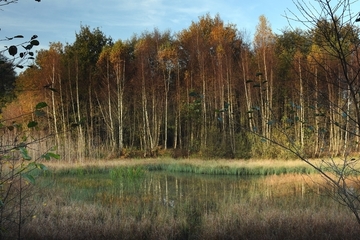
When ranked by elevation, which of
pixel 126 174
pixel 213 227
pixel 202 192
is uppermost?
pixel 213 227

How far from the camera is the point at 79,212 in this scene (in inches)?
248

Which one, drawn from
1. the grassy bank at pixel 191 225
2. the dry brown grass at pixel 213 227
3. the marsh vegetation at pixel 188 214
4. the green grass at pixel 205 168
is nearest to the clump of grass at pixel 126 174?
the green grass at pixel 205 168

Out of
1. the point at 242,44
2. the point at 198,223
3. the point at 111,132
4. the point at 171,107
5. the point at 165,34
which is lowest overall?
the point at 198,223

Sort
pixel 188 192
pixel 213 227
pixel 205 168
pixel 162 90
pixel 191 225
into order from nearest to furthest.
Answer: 1. pixel 213 227
2. pixel 191 225
3. pixel 188 192
4. pixel 205 168
5. pixel 162 90

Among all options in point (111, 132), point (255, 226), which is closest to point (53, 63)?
point (111, 132)

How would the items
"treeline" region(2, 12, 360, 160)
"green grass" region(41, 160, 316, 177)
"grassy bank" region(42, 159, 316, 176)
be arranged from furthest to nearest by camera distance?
"treeline" region(2, 12, 360, 160), "grassy bank" region(42, 159, 316, 176), "green grass" region(41, 160, 316, 177)

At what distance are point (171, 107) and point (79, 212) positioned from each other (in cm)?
1992

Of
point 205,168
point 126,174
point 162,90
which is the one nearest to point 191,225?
point 126,174

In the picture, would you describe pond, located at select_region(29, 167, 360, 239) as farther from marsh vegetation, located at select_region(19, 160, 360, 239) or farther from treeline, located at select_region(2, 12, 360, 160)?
treeline, located at select_region(2, 12, 360, 160)

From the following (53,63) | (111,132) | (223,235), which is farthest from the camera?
(111,132)

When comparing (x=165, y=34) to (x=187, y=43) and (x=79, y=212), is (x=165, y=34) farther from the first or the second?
(x=79, y=212)

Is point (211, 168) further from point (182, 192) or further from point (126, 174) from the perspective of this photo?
point (182, 192)

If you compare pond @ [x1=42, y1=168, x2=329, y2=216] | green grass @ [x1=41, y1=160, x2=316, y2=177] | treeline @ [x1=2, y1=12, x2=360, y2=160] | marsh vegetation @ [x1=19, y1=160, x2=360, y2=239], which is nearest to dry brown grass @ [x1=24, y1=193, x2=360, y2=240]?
marsh vegetation @ [x1=19, y1=160, x2=360, y2=239]

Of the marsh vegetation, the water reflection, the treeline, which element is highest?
the treeline
